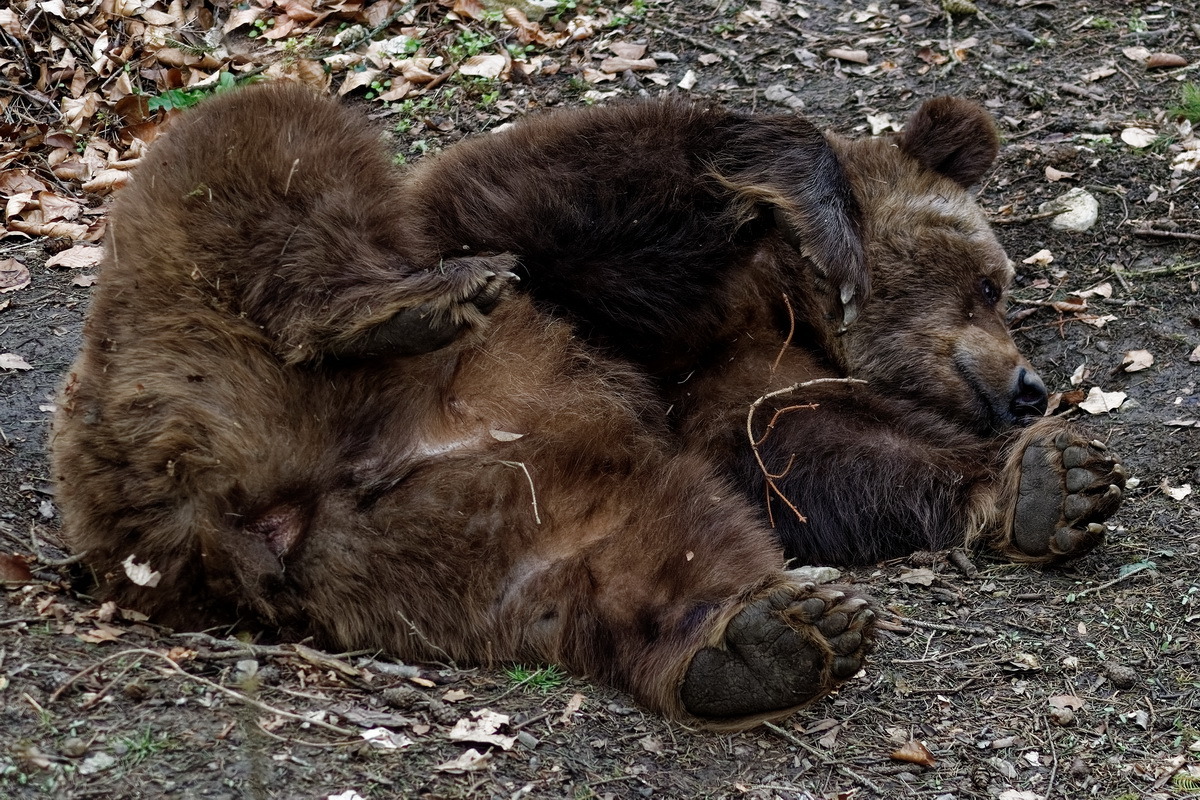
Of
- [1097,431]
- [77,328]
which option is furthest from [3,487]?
[1097,431]

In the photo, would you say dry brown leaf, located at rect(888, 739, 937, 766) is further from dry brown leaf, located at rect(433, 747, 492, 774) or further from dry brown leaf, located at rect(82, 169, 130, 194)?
dry brown leaf, located at rect(82, 169, 130, 194)

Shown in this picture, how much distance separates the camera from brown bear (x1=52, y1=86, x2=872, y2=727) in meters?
3.43

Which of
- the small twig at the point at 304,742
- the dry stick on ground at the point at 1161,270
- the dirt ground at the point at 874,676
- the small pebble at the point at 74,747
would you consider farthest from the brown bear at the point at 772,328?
the small pebble at the point at 74,747

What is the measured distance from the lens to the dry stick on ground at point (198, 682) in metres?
3.03

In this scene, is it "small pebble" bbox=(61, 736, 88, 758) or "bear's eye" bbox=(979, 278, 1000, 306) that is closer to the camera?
"small pebble" bbox=(61, 736, 88, 758)

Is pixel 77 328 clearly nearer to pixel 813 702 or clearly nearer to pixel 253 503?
pixel 253 503

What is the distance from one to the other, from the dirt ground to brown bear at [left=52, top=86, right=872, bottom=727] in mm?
186

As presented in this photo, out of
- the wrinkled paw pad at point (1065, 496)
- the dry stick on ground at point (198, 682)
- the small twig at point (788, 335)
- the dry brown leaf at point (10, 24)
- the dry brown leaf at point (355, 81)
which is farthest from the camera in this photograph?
the dry brown leaf at point (355, 81)

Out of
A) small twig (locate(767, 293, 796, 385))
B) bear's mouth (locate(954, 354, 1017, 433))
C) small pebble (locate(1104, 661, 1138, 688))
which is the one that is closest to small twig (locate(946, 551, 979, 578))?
small pebble (locate(1104, 661, 1138, 688))

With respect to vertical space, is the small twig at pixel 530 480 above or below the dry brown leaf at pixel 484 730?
above

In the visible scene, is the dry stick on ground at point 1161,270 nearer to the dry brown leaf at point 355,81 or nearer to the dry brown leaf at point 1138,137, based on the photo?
the dry brown leaf at point 1138,137

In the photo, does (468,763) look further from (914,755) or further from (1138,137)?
(1138,137)

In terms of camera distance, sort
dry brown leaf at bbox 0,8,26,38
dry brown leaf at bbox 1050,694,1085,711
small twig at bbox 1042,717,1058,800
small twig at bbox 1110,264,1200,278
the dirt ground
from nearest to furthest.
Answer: the dirt ground < small twig at bbox 1042,717,1058,800 < dry brown leaf at bbox 1050,694,1085,711 < small twig at bbox 1110,264,1200,278 < dry brown leaf at bbox 0,8,26,38

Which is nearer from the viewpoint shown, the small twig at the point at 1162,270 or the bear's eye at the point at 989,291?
the bear's eye at the point at 989,291
